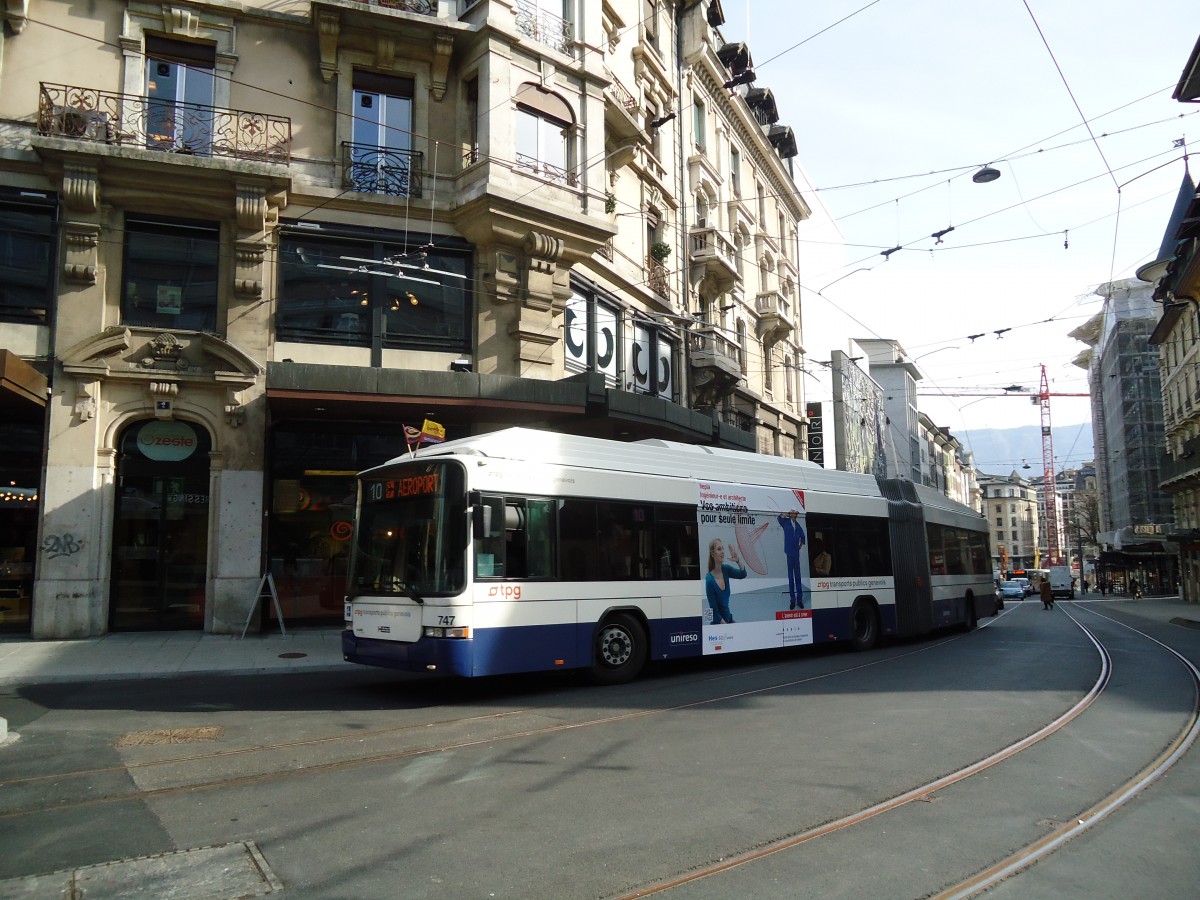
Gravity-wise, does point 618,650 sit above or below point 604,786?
above

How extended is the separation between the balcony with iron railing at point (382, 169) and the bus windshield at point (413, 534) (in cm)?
942

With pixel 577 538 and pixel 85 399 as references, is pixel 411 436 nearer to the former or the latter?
pixel 577 538

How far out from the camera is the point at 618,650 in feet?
37.4

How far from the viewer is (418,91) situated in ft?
60.7

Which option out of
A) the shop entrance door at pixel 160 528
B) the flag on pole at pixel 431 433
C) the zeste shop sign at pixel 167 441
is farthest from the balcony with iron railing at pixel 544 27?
the shop entrance door at pixel 160 528

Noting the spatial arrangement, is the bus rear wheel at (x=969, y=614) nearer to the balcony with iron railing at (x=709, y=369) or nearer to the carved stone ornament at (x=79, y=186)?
the balcony with iron railing at (x=709, y=369)

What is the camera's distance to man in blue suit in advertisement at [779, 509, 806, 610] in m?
14.2

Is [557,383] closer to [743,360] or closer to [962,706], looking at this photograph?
[962,706]

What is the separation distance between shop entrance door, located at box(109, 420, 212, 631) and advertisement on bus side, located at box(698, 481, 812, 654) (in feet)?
33.1

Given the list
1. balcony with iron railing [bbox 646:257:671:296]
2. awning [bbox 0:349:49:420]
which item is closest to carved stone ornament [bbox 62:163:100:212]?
awning [bbox 0:349:49:420]

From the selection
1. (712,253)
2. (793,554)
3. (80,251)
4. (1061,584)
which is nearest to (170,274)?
(80,251)

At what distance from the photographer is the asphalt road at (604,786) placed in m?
4.63

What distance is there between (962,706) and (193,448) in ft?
47.2

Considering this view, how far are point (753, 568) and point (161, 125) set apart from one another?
14.1 meters
